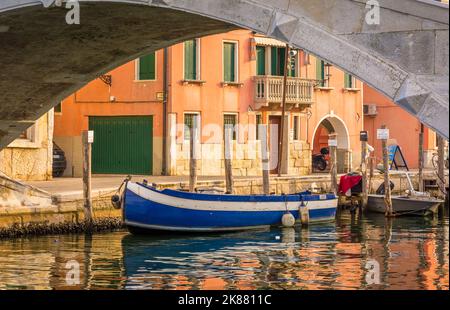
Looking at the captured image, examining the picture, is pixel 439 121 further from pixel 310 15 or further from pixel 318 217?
pixel 318 217

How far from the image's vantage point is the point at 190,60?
27.4 metres

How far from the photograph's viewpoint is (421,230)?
22.2 meters

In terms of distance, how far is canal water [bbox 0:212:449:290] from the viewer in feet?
46.7

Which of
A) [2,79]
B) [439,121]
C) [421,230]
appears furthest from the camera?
[421,230]

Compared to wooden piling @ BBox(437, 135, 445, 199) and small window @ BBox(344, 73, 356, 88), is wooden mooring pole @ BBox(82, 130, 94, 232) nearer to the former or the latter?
wooden piling @ BBox(437, 135, 445, 199)

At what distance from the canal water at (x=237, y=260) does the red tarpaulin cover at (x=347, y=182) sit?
401 cm

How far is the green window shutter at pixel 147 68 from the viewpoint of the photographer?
2703 centimetres

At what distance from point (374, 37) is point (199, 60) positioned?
20.5 m

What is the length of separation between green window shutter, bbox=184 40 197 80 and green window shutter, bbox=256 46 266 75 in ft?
6.38

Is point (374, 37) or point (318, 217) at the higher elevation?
point (374, 37)

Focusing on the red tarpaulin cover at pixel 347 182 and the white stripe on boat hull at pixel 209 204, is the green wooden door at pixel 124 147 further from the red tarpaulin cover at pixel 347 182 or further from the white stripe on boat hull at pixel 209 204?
the white stripe on boat hull at pixel 209 204

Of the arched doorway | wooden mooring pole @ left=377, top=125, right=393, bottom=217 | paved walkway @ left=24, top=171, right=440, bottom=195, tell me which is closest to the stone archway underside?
paved walkway @ left=24, top=171, right=440, bottom=195
